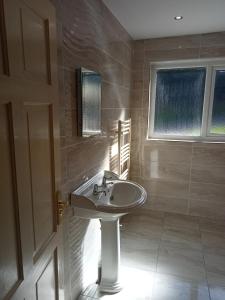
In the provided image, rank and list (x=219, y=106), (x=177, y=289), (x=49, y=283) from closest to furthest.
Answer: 1. (x=49, y=283)
2. (x=177, y=289)
3. (x=219, y=106)

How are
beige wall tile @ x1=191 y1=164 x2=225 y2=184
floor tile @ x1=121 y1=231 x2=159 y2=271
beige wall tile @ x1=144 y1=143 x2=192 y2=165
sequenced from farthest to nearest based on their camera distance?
beige wall tile @ x1=144 y1=143 x2=192 y2=165 < beige wall tile @ x1=191 y1=164 x2=225 y2=184 < floor tile @ x1=121 y1=231 x2=159 y2=271

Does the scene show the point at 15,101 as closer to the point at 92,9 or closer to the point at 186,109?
the point at 92,9

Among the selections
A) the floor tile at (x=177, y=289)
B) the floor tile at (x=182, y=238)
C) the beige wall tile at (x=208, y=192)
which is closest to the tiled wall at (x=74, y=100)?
the floor tile at (x=177, y=289)

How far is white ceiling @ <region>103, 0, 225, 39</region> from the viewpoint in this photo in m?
1.88

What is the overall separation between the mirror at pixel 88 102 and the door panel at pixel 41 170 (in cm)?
53

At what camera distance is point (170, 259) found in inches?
88.7

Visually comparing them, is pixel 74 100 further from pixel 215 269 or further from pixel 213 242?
pixel 213 242

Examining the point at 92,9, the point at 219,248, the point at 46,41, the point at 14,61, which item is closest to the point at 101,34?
the point at 92,9

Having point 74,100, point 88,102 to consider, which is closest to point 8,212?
point 74,100

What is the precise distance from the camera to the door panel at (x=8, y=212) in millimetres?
689

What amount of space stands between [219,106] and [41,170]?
8.62 feet

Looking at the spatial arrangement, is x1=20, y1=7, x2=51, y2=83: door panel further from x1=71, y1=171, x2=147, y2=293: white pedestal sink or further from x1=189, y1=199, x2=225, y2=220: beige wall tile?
x1=189, y1=199, x2=225, y2=220: beige wall tile

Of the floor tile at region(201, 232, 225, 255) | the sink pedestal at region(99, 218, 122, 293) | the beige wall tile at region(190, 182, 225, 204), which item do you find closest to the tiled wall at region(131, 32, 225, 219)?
the beige wall tile at region(190, 182, 225, 204)

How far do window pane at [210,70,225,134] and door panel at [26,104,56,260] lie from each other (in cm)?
250
